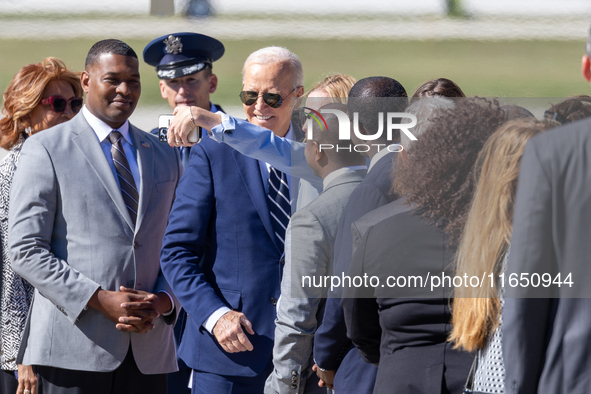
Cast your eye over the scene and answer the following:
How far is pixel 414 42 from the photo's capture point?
225 inches

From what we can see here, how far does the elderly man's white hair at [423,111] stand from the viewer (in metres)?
1.87

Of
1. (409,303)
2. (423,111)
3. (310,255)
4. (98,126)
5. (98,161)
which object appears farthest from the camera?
(98,126)

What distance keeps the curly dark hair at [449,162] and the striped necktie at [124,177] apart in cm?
115

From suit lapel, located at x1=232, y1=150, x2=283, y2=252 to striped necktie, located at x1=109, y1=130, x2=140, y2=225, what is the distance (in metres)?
→ 0.43

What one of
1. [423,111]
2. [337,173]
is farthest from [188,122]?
[423,111]

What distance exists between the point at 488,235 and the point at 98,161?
1551 millimetres

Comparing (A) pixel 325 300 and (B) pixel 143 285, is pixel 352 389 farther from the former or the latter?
(B) pixel 143 285

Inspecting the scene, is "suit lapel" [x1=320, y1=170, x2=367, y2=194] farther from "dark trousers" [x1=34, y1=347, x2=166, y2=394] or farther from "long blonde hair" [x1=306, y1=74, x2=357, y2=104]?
"dark trousers" [x1=34, y1=347, x2=166, y2=394]

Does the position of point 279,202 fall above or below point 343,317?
above

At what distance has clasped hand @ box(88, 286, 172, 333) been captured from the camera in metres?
2.40

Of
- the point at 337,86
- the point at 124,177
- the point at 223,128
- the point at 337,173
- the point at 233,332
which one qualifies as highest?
the point at 337,86

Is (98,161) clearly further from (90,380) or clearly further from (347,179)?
(347,179)

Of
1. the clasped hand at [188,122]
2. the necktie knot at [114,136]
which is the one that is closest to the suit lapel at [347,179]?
the clasped hand at [188,122]

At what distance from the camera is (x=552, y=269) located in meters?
1.46
